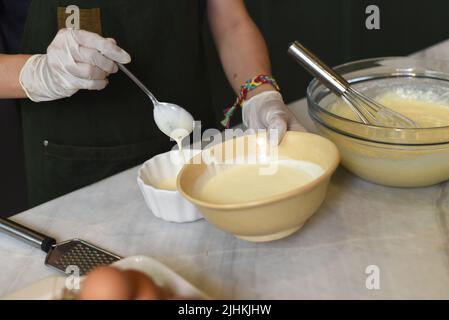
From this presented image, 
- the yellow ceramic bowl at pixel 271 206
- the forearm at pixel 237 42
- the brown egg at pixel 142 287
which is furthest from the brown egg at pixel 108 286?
the forearm at pixel 237 42

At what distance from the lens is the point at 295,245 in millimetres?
916

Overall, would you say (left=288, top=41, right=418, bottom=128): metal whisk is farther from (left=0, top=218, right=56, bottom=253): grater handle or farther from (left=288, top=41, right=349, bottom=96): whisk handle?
(left=0, top=218, right=56, bottom=253): grater handle

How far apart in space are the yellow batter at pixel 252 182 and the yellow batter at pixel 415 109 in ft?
0.73

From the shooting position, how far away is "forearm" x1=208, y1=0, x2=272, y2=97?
1.45 metres

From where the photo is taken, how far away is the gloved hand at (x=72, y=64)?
1.12m

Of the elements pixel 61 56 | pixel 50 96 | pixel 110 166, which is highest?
pixel 61 56

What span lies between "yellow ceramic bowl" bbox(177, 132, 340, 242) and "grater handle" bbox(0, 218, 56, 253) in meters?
0.24

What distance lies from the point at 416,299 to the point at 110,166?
85 cm

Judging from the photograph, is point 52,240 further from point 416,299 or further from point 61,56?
point 416,299

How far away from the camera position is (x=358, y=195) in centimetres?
104

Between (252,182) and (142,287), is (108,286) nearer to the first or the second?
(142,287)

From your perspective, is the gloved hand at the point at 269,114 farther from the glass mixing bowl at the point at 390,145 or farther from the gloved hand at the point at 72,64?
the gloved hand at the point at 72,64

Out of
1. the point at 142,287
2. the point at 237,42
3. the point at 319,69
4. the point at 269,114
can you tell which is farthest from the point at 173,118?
the point at 142,287
